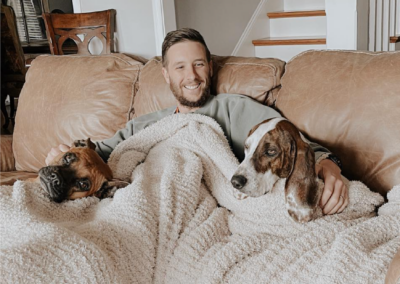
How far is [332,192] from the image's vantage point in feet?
5.04

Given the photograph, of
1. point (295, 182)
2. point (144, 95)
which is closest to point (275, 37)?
point (144, 95)

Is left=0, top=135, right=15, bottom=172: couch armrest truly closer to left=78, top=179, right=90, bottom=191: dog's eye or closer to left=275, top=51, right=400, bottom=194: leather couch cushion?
left=78, top=179, right=90, bottom=191: dog's eye

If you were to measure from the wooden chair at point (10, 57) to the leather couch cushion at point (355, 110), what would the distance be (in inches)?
142

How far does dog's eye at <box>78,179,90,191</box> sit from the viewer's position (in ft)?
5.51

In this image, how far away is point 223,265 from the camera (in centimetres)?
139

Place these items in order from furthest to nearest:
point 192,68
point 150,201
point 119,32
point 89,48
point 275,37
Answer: point 275,37 → point 89,48 → point 119,32 → point 192,68 → point 150,201

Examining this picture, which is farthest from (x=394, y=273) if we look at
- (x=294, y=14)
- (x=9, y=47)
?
(x=9, y=47)

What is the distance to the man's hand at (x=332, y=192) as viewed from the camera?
153 cm

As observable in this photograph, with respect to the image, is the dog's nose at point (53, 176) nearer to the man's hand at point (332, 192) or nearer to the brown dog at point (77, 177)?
the brown dog at point (77, 177)

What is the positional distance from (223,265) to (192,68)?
3.35 ft

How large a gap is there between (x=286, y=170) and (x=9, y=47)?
4033mm

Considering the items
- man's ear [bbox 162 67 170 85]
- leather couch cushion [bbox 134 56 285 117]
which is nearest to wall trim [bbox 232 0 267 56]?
leather couch cushion [bbox 134 56 285 117]

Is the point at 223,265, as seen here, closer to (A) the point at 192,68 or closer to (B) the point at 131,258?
(B) the point at 131,258

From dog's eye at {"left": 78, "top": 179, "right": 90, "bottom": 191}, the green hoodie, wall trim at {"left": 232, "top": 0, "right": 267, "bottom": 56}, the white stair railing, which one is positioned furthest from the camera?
wall trim at {"left": 232, "top": 0, "right": 267, "bottom": 56}
